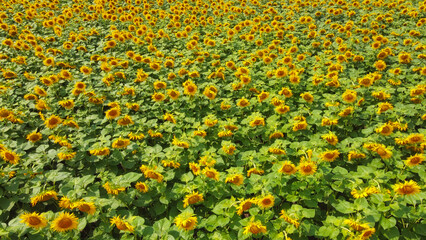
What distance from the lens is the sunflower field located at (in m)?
3.00

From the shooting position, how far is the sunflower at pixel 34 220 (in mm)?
2632

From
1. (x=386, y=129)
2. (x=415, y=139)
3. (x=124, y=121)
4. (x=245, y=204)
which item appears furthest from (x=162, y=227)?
(x=415, y=139)

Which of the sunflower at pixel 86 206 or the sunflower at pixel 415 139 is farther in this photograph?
→ the sunflower at pixel 415 139

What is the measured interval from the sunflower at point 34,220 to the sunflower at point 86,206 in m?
0.36

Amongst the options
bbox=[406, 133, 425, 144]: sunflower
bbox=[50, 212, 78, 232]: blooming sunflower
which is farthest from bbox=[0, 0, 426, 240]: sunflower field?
bbox=[406, 133, 425, 144]: sunflower

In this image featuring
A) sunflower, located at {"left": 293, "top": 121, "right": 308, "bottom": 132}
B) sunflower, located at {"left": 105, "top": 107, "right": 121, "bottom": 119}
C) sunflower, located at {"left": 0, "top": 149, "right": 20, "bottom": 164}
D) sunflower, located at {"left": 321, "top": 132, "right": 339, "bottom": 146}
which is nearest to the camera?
sunflower, located at {"left": 0, "top": 149, "right": 20, "bottom": 164}

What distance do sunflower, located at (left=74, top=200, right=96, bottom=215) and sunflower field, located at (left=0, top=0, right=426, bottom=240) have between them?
29 mm

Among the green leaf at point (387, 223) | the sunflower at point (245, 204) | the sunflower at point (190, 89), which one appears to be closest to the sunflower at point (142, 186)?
the sunflower at point (245, 204)

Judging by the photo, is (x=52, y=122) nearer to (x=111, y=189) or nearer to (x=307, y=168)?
(x=111, y=189)

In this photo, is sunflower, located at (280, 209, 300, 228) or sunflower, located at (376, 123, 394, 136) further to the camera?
sunflower, located at (376, 123, 394, 136)

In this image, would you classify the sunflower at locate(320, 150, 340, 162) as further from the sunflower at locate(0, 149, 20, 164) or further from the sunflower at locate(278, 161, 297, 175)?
the sunflower at locate(0, 149, 20, 164)

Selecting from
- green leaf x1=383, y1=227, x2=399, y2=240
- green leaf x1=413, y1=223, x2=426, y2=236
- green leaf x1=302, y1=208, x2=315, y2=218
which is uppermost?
green leaf x1=302, y1=208, x2=315, y2=218

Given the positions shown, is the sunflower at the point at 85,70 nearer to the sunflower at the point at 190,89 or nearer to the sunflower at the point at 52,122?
the sunflower at the point at 52,122

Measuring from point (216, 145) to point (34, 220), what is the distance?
2.79 meters
